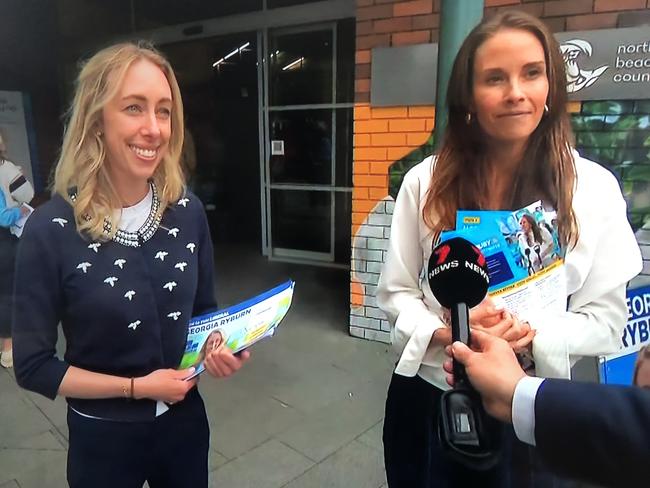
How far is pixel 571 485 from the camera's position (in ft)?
3.23

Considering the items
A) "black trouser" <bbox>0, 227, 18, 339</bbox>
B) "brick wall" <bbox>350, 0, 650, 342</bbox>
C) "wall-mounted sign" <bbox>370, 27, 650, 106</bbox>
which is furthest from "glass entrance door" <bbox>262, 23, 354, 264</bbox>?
"black trouser" <bbox>0, 227, 18, 339</bbox>

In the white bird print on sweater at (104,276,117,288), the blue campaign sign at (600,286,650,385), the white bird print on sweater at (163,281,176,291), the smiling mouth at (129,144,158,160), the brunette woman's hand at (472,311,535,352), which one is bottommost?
the blue campaign sign at (600,286,650,385)

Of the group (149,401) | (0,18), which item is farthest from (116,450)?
(0,18)

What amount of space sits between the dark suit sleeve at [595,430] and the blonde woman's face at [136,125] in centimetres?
108

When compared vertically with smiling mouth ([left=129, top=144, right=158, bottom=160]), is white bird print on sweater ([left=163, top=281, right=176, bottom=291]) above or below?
below

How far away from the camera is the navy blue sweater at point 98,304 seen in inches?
44.9

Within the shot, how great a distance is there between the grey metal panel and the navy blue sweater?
94.6 inches

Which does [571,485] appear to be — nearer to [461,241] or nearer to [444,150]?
[461,241]

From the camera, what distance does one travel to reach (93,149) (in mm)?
1236

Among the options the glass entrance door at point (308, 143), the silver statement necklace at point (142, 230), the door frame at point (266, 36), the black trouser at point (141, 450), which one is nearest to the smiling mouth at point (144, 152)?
the silver statement necklace at point (142, 230)

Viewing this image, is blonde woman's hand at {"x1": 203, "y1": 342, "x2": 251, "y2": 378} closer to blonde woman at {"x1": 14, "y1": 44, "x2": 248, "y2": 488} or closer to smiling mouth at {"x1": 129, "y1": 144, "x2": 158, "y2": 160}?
blonde woman at {"x1": 14, "y1": 44, "x2": 248, "y2": 488}

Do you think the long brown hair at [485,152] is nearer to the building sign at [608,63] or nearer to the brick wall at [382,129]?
the building sign at [608,63]

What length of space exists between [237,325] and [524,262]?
761 mm

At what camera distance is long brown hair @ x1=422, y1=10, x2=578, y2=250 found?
1.17m
